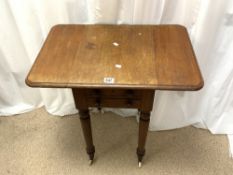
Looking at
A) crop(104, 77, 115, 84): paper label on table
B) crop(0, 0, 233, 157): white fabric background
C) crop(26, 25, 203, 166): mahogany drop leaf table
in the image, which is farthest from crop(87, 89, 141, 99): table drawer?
crop(0, 0, 233, 157): white fabric background

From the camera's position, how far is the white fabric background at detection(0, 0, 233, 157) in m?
1.08

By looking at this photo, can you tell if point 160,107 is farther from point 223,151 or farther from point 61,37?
point 61,37

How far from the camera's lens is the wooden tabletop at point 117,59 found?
2.63 feet

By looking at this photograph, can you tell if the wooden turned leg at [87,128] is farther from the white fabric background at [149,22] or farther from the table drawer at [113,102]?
the white fabric background at [149,22]

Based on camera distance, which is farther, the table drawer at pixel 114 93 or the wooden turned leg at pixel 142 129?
the wooden turned leg at pixel 142 129

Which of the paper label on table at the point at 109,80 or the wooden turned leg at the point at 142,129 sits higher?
the paper label on table at the point at 109,80

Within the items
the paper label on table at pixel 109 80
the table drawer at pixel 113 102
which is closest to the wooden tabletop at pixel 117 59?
the paper label on table at pixel 109 80

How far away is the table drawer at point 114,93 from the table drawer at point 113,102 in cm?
2

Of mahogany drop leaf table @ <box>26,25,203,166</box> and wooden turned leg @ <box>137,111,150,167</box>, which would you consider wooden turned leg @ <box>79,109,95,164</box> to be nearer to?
mahogany drop leaf table @ <box>26,25,203,166</box>

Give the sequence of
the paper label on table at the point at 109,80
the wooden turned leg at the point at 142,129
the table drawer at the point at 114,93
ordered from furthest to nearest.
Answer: the wooden turned leg at the point at 142,129 < the table drawer at the point at 114,93 < the paper label on table at the point at 109,80

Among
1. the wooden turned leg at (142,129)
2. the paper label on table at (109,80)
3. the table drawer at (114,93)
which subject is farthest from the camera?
the wooden turned leg at (142,129)

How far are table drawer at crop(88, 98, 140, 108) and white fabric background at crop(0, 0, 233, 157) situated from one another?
1.32 feet

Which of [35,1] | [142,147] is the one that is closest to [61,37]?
[35,1]

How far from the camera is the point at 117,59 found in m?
0.89
